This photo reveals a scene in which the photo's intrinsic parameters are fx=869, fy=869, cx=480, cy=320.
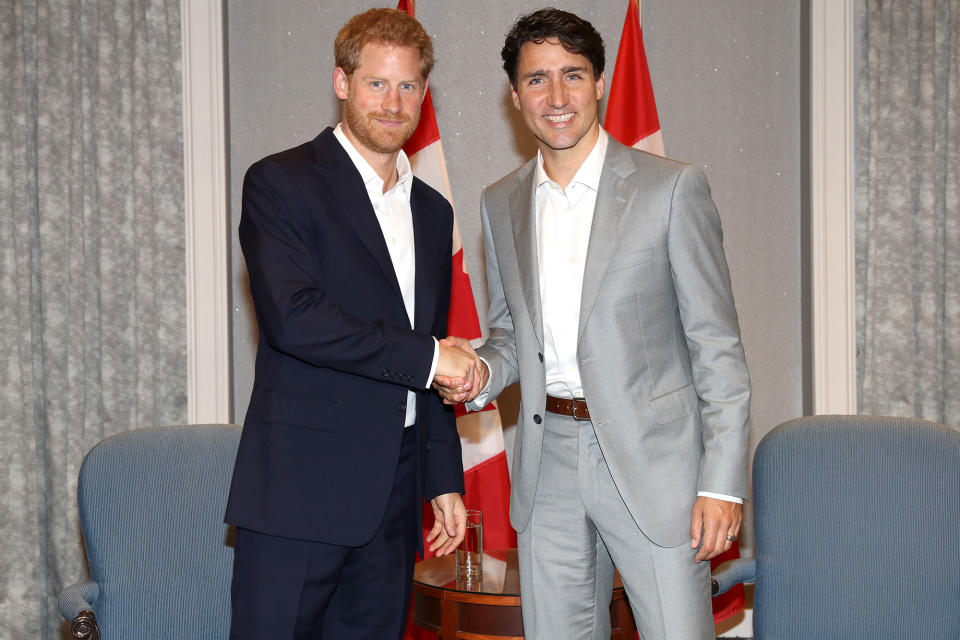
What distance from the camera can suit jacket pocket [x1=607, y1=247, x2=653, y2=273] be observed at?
203 centimetres

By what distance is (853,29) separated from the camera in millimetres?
3697

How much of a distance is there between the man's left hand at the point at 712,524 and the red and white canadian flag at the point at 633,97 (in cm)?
175

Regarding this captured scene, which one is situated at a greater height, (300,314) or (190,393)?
(300,314)

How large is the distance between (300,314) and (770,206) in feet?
8.54

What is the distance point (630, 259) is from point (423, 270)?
1.76ft

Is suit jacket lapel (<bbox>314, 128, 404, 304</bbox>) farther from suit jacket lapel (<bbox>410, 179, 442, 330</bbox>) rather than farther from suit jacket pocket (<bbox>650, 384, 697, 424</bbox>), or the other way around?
suit jacket pocket (<bbox>650, 384, 697, 424</bbox>)

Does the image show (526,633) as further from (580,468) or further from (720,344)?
(720,344)

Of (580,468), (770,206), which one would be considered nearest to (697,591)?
(580,468)

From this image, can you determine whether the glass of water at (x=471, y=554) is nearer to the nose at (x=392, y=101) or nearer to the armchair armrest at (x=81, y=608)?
the armchair armrest at (x=81, y=608)

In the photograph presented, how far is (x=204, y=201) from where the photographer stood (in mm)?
3701

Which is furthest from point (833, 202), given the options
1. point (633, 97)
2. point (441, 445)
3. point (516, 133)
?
point (441, 445)

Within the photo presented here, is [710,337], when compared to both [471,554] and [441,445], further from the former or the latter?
[471,554]

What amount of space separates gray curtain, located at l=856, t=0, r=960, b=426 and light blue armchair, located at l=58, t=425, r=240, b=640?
2.72 metres

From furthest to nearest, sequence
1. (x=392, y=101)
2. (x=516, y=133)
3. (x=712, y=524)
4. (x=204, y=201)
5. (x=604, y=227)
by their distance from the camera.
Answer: (x=516, y=133) < (x=204, y=201) < (x=392, y=101) < (x=604, y=227) < (x=712, y=524)
